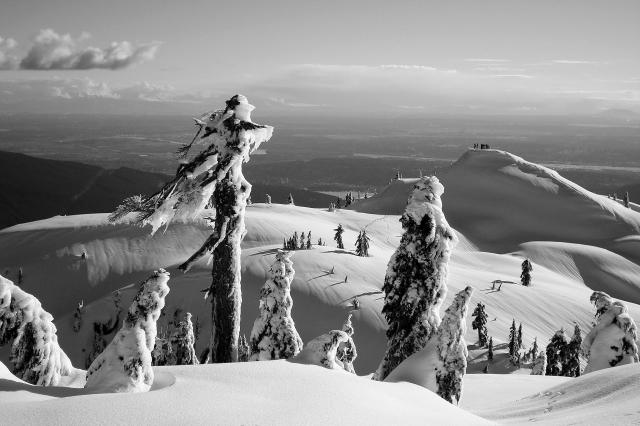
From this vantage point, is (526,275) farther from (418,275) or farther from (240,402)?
(240,402)

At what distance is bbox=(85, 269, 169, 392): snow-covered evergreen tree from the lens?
8406 mm

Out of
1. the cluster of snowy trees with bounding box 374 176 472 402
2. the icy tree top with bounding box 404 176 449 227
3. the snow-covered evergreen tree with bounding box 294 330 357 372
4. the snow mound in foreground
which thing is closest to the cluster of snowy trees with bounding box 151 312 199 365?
the cluster of snowy trees with bounding box 374 176 472 402

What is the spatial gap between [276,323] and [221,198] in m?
12.8

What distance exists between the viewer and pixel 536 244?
140 meters

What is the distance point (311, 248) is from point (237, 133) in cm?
8128

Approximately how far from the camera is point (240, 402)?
24.9 feet

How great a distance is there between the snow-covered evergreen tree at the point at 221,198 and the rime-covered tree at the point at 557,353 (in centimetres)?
5323

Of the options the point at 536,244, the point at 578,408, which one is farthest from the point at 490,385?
the point at 536,244

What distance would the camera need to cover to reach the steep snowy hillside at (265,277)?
A: 74562mm

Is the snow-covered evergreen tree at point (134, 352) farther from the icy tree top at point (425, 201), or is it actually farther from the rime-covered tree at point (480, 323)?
the rime-covered tree at point (480, 323)

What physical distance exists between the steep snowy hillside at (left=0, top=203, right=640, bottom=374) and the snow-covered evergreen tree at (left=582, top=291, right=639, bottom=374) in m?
39.1

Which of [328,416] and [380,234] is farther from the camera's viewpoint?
[380,234]

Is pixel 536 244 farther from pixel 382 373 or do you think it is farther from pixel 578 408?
pixel 578 408

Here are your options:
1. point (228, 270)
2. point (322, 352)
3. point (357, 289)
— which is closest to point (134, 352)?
point (228, 270)
